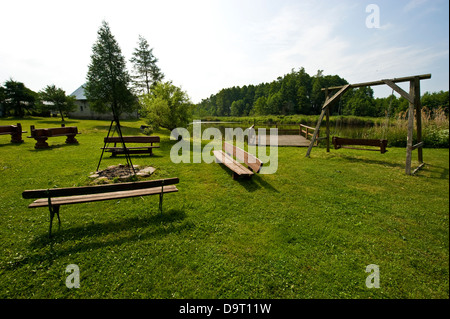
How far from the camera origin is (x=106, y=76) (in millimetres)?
25906

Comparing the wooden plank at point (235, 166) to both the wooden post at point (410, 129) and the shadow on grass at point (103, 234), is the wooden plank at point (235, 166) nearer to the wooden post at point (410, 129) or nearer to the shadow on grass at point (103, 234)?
the shadow on grass at point (103, 234)

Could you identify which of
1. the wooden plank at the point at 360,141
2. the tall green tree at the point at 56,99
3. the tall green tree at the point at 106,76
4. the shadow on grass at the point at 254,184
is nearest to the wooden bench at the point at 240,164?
the shadow on grass at the point at 254,184

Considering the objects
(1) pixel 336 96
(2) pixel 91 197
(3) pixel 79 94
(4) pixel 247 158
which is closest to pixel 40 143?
(2) pixel 91 197

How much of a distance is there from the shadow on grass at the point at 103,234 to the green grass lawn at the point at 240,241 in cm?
2

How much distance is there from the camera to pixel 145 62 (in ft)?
127

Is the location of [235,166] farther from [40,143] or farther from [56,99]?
[56,99]

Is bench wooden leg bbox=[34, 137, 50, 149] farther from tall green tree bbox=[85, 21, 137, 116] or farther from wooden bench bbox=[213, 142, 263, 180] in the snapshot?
tall green tree bbox=[85, 21, 137, 116]

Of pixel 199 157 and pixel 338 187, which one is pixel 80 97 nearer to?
pixel 199 157

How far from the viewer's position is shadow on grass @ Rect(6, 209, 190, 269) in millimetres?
3346

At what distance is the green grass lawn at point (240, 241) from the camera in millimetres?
2740

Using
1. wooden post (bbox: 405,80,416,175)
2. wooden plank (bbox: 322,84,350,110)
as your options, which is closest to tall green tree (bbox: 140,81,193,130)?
wooden plank (bbox: 322,84,350,110)

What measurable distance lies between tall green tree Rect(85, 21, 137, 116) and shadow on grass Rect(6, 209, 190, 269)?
84.8ft

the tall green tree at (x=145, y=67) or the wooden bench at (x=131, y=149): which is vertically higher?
the tall green tree at (x=145, y=67)

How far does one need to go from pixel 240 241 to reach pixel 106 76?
30.2 meters
